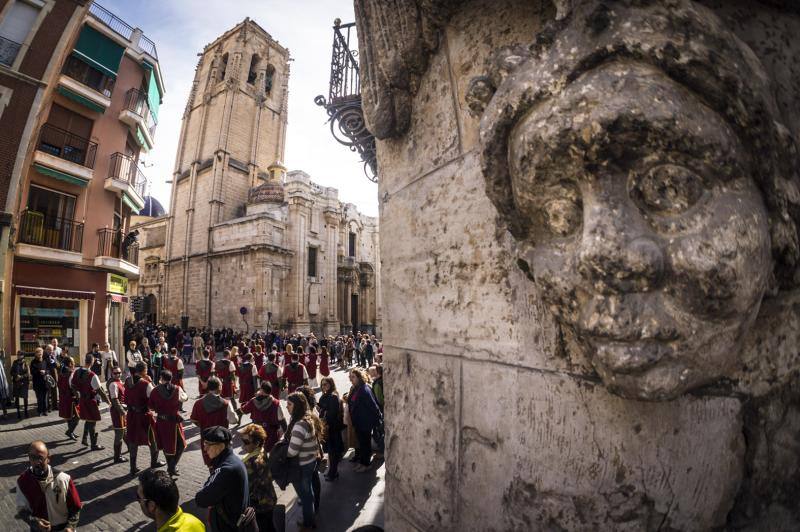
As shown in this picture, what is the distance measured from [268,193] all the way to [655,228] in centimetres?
3148

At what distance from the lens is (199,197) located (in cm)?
3091

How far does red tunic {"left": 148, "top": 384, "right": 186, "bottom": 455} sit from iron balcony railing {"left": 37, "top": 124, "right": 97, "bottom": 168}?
11815 mm

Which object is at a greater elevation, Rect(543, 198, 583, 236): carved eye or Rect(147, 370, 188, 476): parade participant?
Rect(543, 198, 583, 236): carved eye

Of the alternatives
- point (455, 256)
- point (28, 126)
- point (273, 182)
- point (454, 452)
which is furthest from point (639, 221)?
point (273, 182)

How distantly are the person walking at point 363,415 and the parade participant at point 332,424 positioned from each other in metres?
0.31

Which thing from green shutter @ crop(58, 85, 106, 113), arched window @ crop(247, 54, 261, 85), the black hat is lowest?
the black hat

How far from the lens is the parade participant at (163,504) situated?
106 inches

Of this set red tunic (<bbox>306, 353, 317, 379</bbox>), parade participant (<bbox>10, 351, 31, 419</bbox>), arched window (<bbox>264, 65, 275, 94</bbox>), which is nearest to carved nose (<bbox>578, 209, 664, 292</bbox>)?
parade participant (<bbox>10, 351, 31, 419</bbox>)

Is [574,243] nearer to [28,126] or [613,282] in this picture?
[613,282]

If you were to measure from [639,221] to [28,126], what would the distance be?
51.9ft

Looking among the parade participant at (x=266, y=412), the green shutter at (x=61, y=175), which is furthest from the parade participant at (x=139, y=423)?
the green shutter at (x=61, y=175)

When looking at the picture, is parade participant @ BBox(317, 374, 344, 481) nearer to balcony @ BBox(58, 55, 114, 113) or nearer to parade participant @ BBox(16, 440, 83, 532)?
parade participant @ BBox(16, 440, 83, 532)

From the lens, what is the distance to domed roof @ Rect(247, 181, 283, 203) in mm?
29656

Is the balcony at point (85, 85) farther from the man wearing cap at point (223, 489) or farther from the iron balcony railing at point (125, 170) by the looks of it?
the man wearing cap at point (223, 489)
